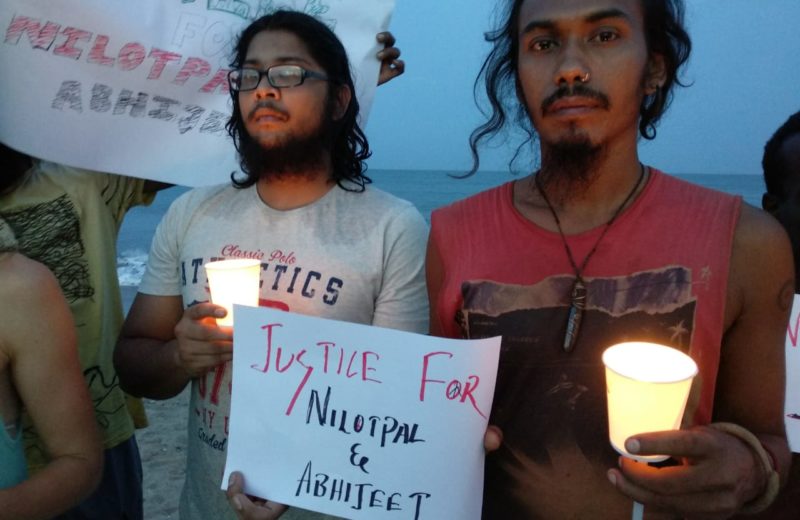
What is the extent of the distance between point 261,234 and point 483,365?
1109 millimetres

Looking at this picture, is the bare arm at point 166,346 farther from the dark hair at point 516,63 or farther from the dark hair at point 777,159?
the dark hair at point 777,159

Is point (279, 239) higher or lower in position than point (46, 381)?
higher

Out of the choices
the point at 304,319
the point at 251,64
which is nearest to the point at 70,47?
the point at 251,64

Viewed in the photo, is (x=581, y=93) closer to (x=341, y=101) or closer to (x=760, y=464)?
(x=760, y=464)

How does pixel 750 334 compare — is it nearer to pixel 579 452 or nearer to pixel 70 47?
pixel 579 452

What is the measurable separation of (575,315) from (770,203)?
1765 mm

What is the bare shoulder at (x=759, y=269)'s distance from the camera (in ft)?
5.59

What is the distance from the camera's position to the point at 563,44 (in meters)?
1.90

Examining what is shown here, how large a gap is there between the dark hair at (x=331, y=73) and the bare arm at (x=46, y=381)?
0.95 metres

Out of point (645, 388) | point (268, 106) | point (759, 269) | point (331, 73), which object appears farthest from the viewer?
point (331, 73)

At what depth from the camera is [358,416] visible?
1832 mm

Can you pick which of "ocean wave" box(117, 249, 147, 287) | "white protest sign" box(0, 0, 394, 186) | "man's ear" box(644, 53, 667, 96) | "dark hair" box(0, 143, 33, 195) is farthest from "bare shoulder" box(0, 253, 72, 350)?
"ocean wave" box(117, 249, 147, 287)

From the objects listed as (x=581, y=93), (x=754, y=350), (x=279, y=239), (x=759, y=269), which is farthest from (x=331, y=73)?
(x=754, y=350)

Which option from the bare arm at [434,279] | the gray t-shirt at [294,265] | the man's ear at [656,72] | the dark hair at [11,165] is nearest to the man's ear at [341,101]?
the gray t-shirt at [294,265]
